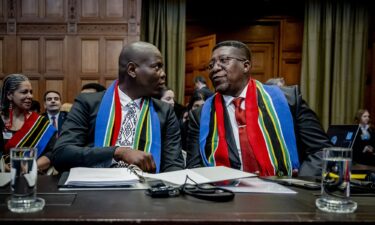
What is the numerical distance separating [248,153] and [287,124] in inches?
10.2

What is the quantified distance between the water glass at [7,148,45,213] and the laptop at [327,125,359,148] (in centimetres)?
244

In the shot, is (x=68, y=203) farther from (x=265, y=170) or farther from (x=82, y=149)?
(x=265, y=170)

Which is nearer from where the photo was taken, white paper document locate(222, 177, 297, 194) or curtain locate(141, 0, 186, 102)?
white paper document locate(222, 177, 297, 194)

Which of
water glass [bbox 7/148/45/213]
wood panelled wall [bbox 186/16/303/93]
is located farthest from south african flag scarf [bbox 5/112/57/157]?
wood panelled wall [bbox 186/16/303/93]

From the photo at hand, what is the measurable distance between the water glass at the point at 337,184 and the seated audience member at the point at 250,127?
0.88 metres

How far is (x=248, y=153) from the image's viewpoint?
212cm

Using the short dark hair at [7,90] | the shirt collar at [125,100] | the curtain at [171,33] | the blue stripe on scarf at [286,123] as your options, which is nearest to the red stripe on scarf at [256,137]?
the blue stripe on scarf at [286,123]

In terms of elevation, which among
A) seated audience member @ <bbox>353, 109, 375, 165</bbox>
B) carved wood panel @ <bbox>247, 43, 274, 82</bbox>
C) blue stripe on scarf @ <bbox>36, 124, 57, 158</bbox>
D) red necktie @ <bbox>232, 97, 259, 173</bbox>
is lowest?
seated audience member @ <bbox>353, 109, 375, 165</bbox>

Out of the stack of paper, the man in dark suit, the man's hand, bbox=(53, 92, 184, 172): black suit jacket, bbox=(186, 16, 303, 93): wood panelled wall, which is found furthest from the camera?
bbox=(186, 16, 303, 93): wood panelled wall

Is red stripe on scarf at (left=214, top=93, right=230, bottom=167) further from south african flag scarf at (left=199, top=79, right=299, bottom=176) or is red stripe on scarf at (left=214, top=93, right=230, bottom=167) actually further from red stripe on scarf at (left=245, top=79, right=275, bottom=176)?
red stripe on scarf at (left=245, top=79, right=275, bottom=176)

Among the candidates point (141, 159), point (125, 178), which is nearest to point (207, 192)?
point (125, 178)

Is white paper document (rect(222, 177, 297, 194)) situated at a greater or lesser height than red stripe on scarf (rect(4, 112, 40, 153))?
greater

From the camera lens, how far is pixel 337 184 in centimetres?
108

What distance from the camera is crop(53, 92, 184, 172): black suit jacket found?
182 centimetres
